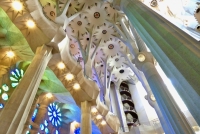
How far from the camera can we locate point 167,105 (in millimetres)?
4402

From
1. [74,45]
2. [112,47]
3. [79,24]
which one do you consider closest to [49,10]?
[79,24]

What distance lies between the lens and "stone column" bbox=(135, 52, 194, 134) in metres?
3.99

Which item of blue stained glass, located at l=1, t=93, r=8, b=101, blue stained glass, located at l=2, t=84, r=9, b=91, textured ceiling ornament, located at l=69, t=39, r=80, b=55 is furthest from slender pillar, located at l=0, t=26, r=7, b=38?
textured ceiling ornament, located at l=69, t=39, r=80, b=55

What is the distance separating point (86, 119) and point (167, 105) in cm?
346

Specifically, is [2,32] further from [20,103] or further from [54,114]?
[20,103]

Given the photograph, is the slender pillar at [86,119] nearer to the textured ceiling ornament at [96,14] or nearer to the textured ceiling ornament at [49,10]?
the textured ceiling ornament at [49,10]

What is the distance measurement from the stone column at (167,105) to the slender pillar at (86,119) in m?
2.73

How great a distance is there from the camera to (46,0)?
10.6 m

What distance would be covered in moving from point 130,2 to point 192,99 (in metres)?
4.08

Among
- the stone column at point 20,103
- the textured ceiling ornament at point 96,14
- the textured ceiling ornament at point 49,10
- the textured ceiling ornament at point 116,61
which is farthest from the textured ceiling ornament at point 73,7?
the stone column at point 20,103

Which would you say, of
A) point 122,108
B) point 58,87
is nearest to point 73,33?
point 58,87

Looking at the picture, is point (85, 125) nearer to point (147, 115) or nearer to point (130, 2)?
point (130, 2)

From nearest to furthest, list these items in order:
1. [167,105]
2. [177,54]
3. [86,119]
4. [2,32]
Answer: [177,54] < [167,105] < [86,119] < [2,32]

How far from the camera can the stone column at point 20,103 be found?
3375 millimetres
